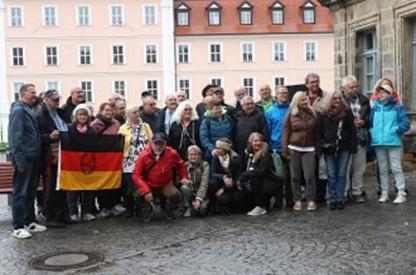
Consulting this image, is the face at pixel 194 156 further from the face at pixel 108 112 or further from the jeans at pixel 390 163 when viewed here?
the jeans at pixel 390 163

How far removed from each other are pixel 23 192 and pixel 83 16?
5059cm

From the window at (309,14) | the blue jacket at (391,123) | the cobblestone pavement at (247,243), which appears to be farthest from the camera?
the window at (309,14)

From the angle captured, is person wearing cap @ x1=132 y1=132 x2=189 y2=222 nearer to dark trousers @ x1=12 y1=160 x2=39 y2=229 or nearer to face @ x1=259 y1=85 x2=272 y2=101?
dark trousers @ x1=12 y1=160 x2=39 y2=229

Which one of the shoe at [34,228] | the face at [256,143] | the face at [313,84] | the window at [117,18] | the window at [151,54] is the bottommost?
the shoe at [34,228]

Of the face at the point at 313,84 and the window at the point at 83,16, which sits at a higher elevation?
the window at the point at 83,16

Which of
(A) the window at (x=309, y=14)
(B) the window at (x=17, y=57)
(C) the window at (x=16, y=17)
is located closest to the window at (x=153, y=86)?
(B) the window at (x=17, y=57)

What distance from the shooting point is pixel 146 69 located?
56.0m

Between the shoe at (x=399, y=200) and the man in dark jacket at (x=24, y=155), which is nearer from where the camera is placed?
the man in dark jacket at (x=24, y=155)

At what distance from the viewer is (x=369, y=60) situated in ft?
47.4

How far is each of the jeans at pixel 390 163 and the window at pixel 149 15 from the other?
159 feet

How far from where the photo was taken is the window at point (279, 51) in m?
57.4

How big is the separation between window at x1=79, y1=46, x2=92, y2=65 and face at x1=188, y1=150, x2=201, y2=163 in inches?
1920

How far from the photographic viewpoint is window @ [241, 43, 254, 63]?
57.2 meters

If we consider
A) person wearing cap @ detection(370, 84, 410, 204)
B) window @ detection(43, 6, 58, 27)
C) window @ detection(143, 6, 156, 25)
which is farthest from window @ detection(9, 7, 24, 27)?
person wearing cap @ detection(370, 84, 410, 204)
